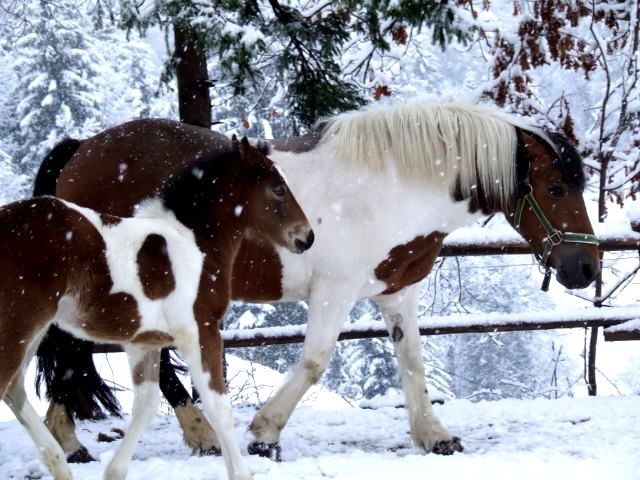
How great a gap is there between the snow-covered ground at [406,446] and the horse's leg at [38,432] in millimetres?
376

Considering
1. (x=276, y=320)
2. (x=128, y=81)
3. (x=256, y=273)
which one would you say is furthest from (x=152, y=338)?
(x=128, y=81)

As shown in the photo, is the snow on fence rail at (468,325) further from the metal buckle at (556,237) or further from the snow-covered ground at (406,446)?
the metal buckle at (556,237)

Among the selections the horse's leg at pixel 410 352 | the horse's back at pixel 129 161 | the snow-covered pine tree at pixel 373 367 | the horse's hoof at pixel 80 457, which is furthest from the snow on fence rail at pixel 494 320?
the snow-covered pine tree at pixel 373 367

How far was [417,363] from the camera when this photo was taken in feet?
15.9

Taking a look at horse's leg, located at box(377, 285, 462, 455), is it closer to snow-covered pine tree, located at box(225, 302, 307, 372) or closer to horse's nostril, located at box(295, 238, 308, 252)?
horse's nostril, located at box(295, 238, 308, 252)

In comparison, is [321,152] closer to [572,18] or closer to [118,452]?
[118,452]

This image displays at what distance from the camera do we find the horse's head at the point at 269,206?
13.0ft

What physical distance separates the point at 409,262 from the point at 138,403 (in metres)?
1.75

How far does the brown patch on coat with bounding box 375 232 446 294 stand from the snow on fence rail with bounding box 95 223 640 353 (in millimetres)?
1262

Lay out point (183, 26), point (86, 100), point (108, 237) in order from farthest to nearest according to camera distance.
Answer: point (86, 100) → point (183, 26) → point (108, 237)

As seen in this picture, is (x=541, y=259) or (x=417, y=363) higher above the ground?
(x=541, y=259)

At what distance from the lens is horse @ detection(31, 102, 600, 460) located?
14.4 feet

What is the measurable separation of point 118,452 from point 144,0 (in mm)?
3870

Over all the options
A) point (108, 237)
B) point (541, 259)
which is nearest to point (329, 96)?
point (541, 259)
